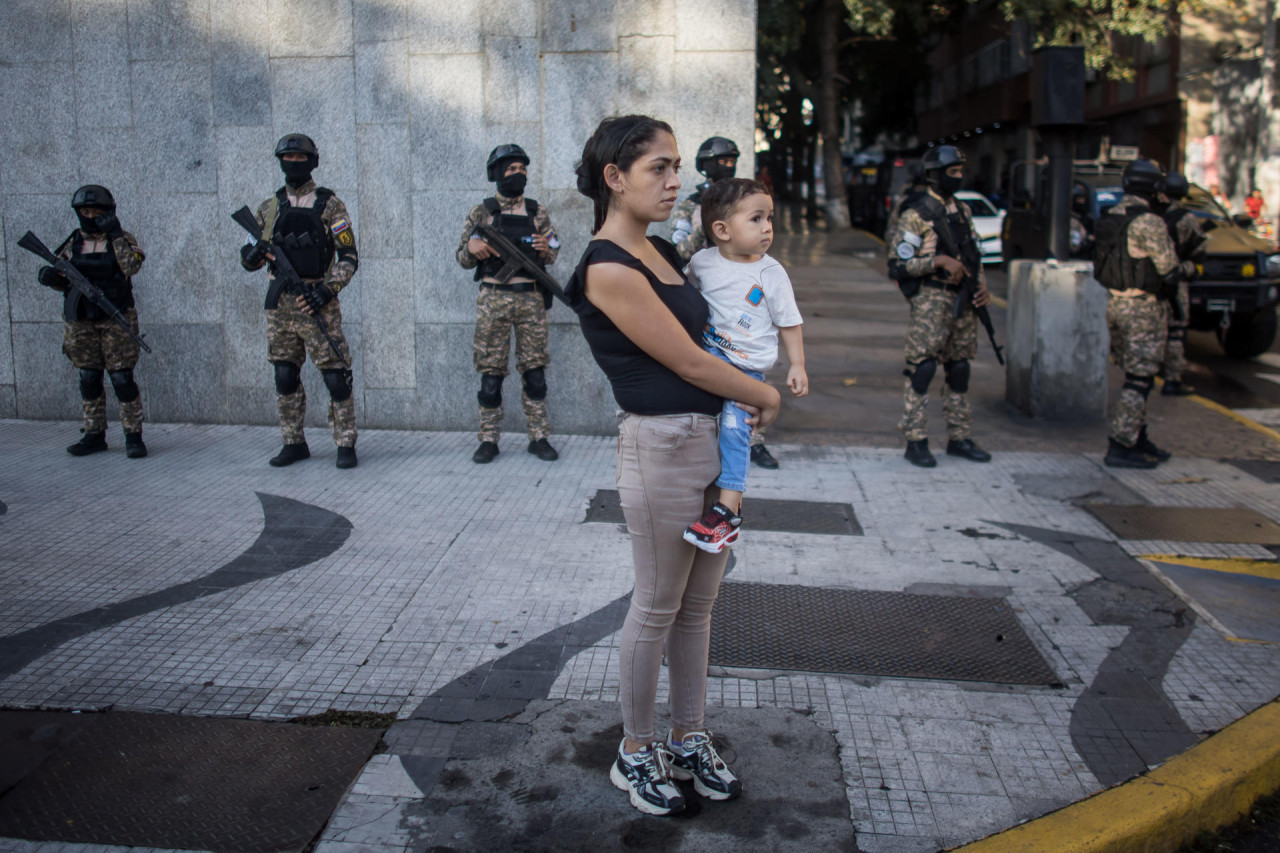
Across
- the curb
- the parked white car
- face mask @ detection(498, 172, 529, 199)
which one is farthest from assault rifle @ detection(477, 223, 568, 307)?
the parked white car

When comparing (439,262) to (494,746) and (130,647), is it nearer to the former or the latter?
(130,647)

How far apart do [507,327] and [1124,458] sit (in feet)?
13.1

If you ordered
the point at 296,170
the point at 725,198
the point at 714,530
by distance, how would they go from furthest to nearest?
the point at 296,170, the point at 725,198, the point at 714,530

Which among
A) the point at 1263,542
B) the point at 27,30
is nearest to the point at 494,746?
the point at 1263,542

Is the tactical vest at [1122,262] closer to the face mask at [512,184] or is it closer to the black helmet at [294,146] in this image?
the face mask at [512,184]

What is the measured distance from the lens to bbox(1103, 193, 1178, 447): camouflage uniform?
666cm

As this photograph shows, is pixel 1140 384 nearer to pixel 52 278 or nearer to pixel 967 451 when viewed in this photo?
pixel 967 451

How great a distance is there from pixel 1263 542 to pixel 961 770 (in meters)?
3.14

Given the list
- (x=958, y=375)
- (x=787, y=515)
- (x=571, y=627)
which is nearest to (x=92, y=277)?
(x=571, y=627)

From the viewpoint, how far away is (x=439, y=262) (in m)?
7.46

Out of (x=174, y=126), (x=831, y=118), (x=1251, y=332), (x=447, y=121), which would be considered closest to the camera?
(x=447, y=121)

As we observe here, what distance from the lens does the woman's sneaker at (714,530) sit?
2.81 metres

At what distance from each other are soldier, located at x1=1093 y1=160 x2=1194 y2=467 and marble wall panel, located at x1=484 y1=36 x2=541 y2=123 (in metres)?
3.81

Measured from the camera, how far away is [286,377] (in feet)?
21.8
